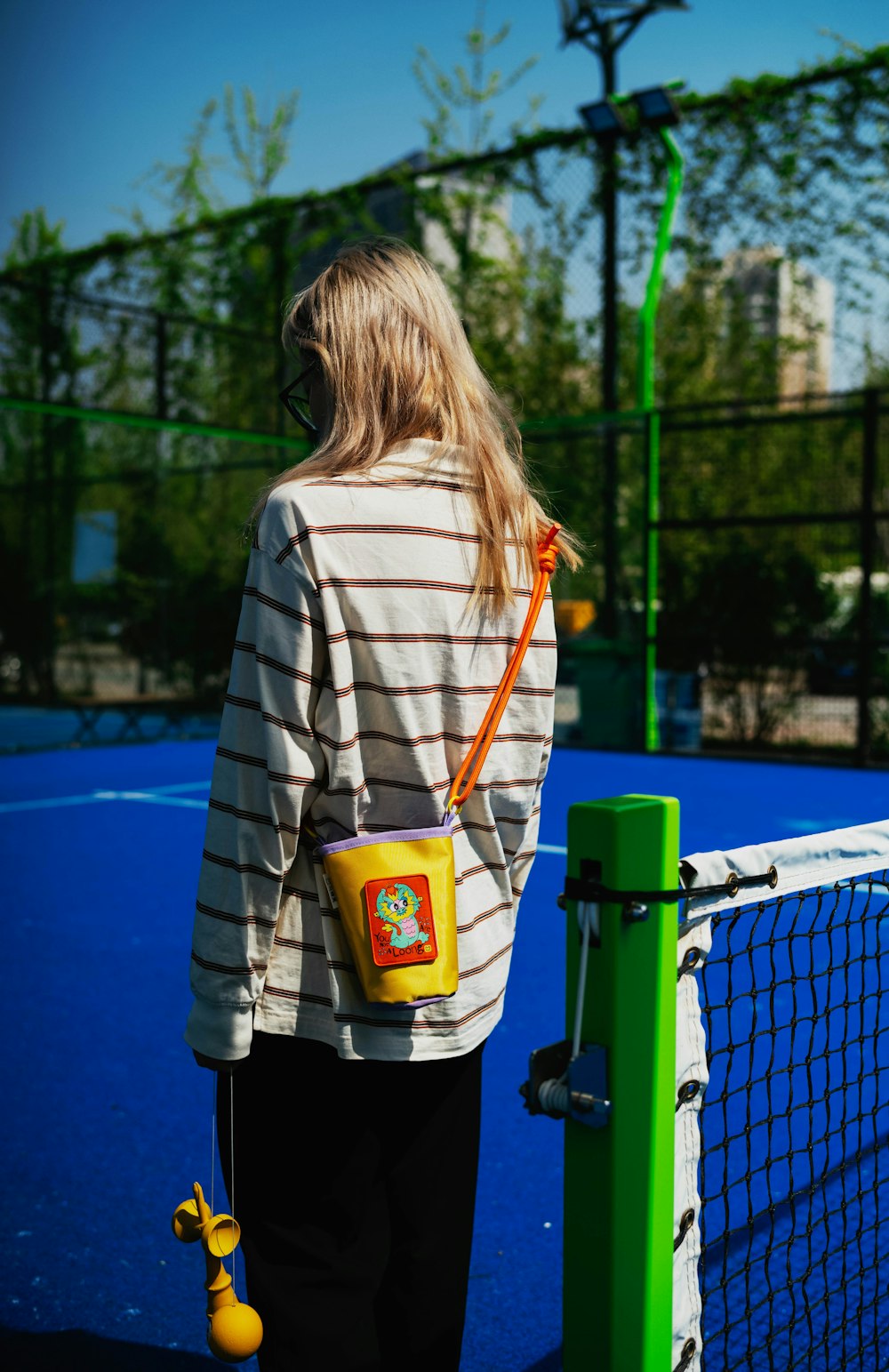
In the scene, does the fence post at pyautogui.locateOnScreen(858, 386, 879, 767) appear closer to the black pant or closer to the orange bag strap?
the orange bag strap

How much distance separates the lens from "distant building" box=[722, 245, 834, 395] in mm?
12594

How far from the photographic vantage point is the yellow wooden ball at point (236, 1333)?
1.57 m

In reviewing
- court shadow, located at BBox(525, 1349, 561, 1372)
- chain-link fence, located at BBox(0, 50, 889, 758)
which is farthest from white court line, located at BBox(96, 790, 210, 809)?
court shadow, located at BBox(525, 1349, 561, 1372)

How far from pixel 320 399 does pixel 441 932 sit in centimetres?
71

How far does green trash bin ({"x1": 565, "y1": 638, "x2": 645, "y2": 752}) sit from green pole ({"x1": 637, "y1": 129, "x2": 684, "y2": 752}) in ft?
0.26

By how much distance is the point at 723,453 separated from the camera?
436 inches

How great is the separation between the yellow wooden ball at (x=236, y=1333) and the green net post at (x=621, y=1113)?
0.40m

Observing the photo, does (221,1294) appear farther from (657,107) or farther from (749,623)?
(657,107)

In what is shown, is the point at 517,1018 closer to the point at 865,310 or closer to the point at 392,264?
the point at 392,264

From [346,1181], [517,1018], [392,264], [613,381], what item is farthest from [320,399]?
[613,381]

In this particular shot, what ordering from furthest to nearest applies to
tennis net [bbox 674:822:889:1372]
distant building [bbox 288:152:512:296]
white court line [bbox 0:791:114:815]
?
distant building [bbox 288:152:512:296]
white court line [bbox 0:791:114:815]
tennis net [bbox 674:822:889:1372]

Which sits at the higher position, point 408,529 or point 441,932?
point 408,529

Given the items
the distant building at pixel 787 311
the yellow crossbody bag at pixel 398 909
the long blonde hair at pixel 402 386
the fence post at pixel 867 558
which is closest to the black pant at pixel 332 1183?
the yellow crossbody bag at pixel 398 909

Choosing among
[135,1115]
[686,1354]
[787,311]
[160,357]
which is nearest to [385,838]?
[686,1354]
